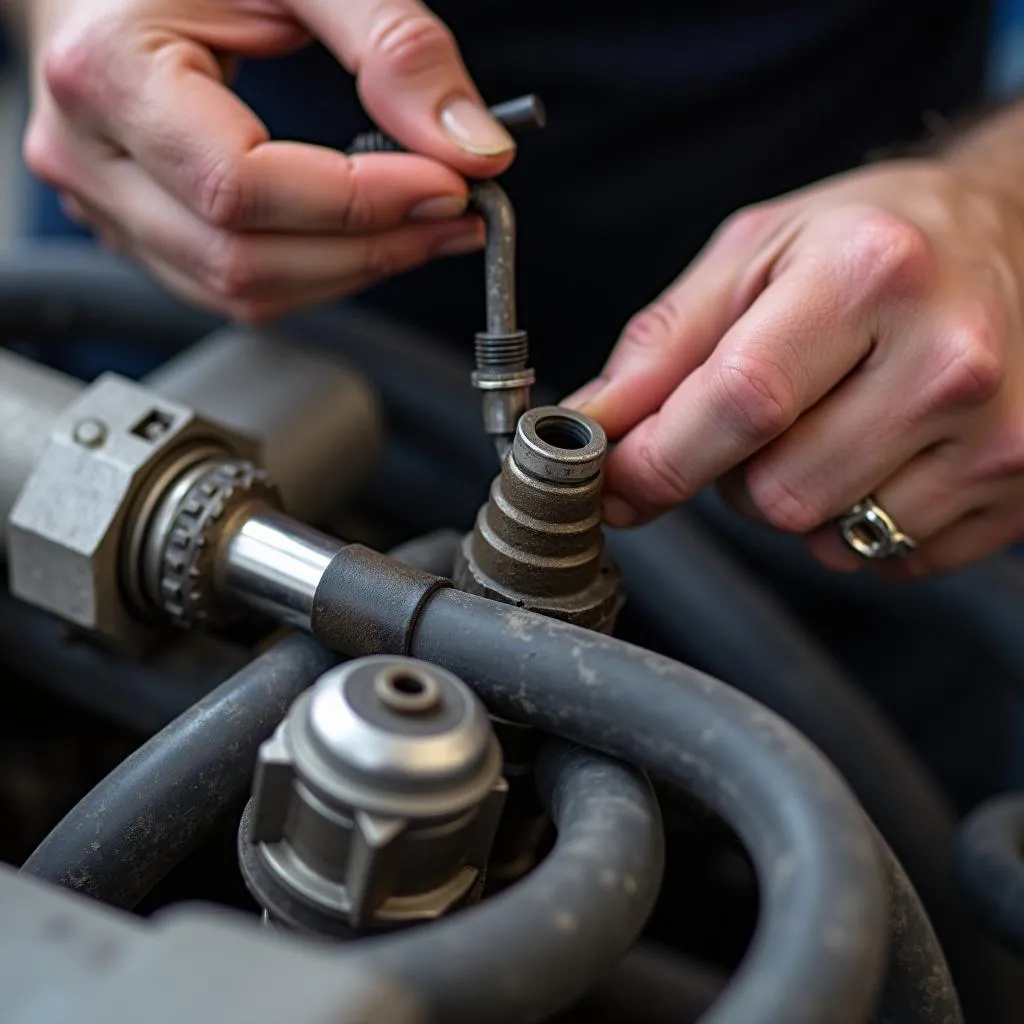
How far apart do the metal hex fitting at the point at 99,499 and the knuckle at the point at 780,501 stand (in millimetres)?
268

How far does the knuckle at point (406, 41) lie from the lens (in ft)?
2.05

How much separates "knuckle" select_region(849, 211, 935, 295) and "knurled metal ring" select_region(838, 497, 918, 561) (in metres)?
0.11

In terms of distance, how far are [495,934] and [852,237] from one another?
0.39 meters

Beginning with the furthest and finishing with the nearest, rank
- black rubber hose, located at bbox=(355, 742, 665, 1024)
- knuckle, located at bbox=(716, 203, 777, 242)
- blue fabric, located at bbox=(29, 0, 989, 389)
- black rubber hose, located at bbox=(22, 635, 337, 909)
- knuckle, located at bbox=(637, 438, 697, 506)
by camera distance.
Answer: blue fabric, located at bbox=(29, 0, 989, 389), knuckle, located at bbox=(716, 203, 777, 242), knuckle, located at bbox=(637, 438, 697, 506), black rubber hose, located at bbox=(22, 635, 337, 909), black rubber hose, located at bbox=(355, 742, 665, 1024)

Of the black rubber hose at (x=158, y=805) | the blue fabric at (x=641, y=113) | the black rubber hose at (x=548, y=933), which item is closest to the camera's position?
the black rubber hose at (x=548, y=933)

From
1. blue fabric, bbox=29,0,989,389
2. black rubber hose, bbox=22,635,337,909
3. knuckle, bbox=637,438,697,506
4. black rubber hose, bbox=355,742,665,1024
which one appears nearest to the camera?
black rubber hose, bbox=355,742,665,1024

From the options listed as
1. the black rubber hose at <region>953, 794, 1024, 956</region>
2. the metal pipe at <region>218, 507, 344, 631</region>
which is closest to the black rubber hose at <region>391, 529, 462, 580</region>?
the metal pipe at <region>218, 507, 344, 631</region>

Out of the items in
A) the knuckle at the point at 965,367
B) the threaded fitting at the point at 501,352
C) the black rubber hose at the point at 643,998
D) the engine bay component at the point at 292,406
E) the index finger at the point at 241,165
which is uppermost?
the index finger at the point at 241,165

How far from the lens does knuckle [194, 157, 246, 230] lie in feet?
2.00

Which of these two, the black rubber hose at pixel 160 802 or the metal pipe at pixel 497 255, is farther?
the metal pipe at pixel 497 255

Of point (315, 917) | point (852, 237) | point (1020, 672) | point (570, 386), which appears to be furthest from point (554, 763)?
point (570, 386)

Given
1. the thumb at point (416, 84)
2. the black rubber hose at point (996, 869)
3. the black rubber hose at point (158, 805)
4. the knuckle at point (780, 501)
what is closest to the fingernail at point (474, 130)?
the thumb at point (416, 84)

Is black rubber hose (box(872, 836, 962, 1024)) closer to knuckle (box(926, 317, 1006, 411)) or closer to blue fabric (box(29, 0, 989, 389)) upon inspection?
knuckle (box(926, 317, 1006, 411))

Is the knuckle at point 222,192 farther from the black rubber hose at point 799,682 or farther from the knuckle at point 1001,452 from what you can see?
the knuckle at point 1001,452
